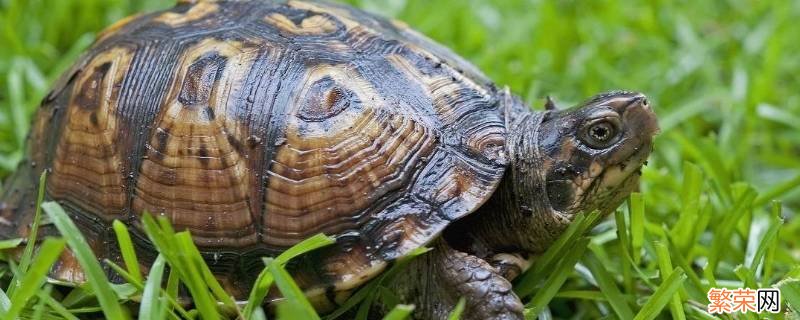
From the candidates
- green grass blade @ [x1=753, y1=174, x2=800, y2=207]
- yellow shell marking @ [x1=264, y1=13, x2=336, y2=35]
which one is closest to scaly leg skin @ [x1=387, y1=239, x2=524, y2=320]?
yellow shell marking @ [x1=264, y1=13, x2=336, y2=35]

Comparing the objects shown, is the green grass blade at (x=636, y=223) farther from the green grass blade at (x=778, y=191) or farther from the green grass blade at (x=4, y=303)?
the green grass blade at (x=4, y=303)

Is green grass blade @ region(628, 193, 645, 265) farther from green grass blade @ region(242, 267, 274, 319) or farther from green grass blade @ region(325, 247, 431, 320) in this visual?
green grass blade @ region(242, 267, 274, 319)

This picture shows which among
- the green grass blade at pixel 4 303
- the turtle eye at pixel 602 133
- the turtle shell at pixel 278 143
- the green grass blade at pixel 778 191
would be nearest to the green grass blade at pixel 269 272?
the turtle shell at pixel 278 143

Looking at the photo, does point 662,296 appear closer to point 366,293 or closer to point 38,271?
point 366,293

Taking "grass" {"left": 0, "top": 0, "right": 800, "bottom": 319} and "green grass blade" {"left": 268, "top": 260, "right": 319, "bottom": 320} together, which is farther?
"grass" {"left": 0, "top": 0, "right": 800, "bottom": 319}

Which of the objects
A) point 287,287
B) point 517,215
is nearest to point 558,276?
point 517,215

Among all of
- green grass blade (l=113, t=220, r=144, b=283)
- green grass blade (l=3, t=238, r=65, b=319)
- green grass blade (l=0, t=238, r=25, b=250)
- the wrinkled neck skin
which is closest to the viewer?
green grass blade (l=3, t=238, r=65, b=319)

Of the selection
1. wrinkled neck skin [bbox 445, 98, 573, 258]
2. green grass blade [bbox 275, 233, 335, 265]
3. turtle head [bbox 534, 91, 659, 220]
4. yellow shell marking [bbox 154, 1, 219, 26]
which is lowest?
green grass blade [bbox 275, 233, 335, 265]

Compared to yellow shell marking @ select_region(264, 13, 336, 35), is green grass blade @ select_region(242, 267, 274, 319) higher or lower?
lower
